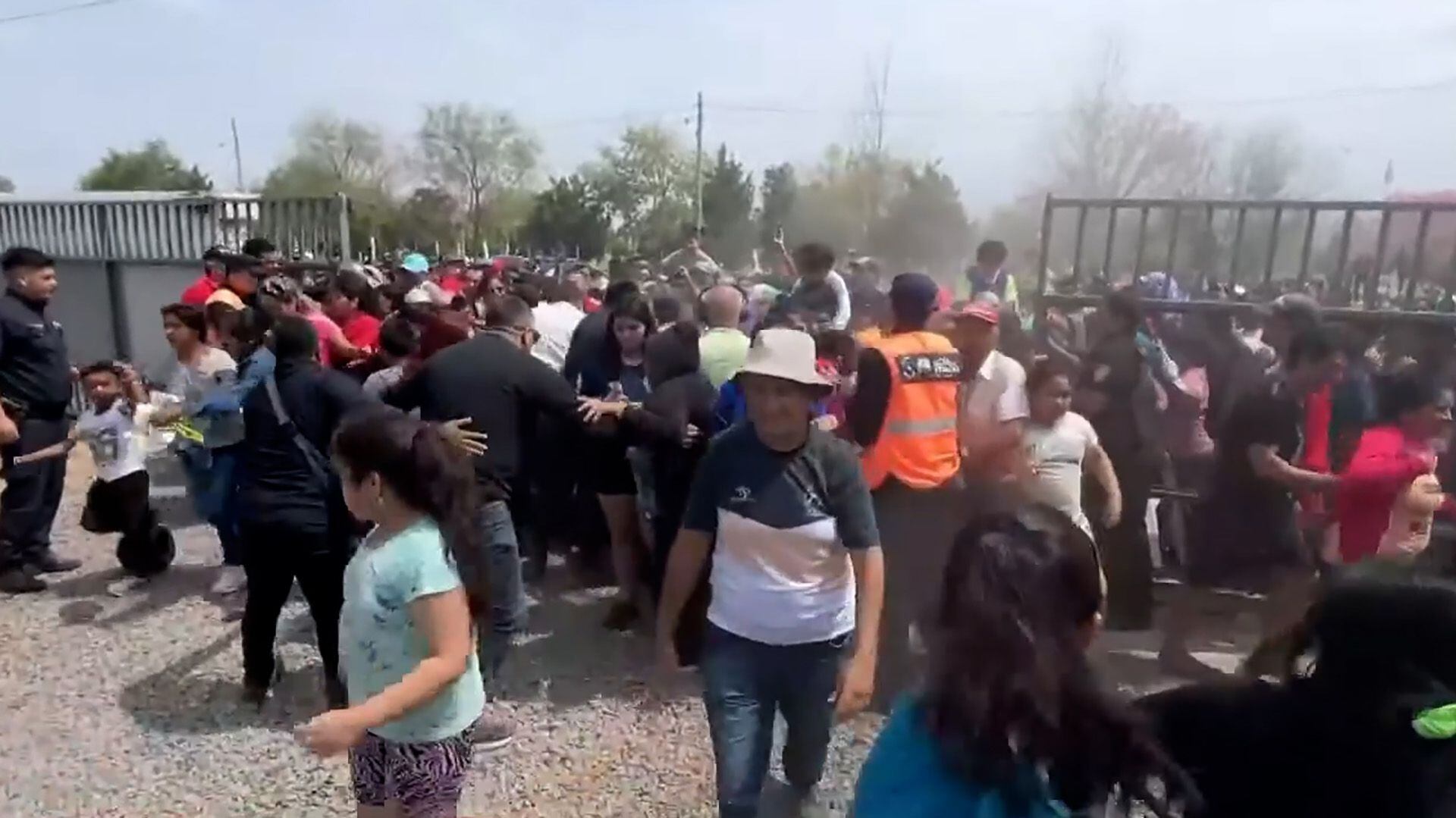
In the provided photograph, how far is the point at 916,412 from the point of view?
4.41 meters

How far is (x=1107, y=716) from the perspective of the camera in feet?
5.39

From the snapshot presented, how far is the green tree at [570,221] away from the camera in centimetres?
4844

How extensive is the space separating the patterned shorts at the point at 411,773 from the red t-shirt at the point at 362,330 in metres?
4.96

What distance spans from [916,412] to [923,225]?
22.6 meters

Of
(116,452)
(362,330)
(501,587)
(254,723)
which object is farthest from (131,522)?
(501,587)

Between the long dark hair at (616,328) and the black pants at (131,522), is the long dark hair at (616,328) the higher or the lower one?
the higher one

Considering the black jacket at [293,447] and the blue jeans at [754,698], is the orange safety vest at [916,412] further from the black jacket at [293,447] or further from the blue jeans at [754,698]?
the black jacket at [293,447]

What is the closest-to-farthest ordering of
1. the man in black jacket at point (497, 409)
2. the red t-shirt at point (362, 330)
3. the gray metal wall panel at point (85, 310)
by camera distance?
the man in black jacket at point (497, 409)
the red t-shirt at point (362, 330)
the gray metal wall panel at point (85, 310)

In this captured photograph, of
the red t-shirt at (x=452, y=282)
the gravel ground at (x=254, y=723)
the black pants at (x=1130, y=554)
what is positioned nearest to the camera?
the gravel ground at (x=254, y=723)

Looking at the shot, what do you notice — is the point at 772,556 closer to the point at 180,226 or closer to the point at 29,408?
the point at 29,408

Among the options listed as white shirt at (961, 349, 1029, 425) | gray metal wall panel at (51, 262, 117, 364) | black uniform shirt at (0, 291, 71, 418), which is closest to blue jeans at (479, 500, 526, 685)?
white shirt at (961, 349, 1029, 425)

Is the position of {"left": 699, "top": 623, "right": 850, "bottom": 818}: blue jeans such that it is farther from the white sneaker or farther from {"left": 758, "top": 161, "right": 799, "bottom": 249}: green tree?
{"left": 758, "top": 161, "right": 799, "bottom": 249}: green tree

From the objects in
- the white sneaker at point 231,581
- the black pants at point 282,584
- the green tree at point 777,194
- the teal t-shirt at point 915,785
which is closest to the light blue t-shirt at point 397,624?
the teal t-shirt at point 915,785

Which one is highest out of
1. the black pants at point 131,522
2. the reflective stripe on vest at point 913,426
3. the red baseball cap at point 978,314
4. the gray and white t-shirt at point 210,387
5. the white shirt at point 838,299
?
the red baseball cap at point 978,314
